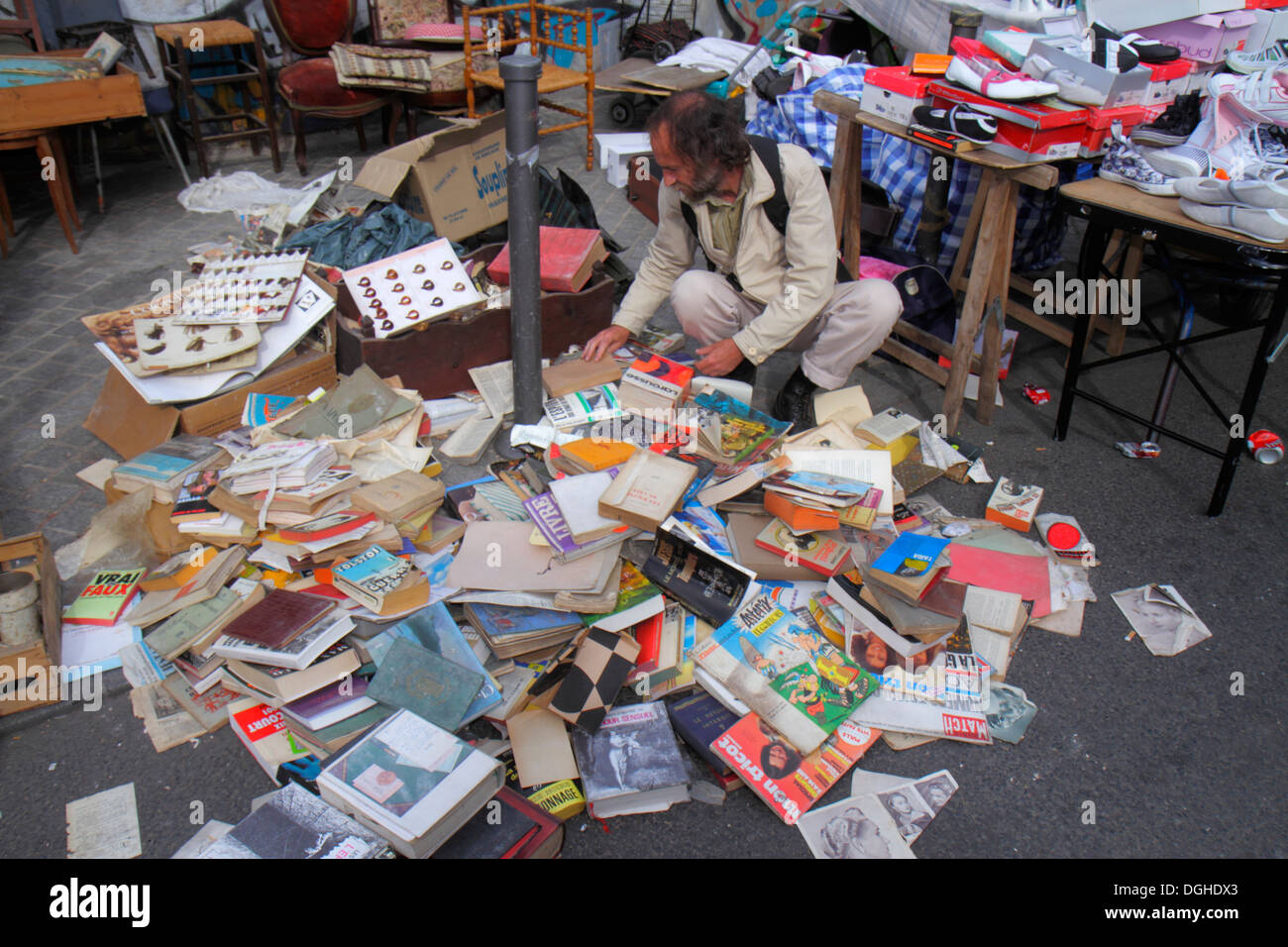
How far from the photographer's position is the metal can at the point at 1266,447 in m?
3.40

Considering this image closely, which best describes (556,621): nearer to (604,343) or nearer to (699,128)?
(604,343)

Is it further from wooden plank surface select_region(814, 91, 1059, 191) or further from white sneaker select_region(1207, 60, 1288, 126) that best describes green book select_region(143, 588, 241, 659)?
white sneaker select_region(1207, 60, 1288, 126)

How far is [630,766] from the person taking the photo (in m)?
2.24

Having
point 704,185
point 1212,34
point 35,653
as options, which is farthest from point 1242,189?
point 35,653

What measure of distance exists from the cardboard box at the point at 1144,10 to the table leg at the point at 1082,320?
1.90 meters

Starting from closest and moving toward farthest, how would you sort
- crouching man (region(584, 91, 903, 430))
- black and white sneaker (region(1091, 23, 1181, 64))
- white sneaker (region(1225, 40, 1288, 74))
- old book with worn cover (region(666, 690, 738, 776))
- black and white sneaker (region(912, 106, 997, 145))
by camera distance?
old book with worn cover (region(666, 690, 738, 776)) → crouching man (region(584, 91, 903, 430)) → black and white sneaker (region(912, 106, 997, 145)) → black and white sneaker (region(1091, 23, 1181, 64)) → white sneaker (region(1225, 40, 1288, 74))

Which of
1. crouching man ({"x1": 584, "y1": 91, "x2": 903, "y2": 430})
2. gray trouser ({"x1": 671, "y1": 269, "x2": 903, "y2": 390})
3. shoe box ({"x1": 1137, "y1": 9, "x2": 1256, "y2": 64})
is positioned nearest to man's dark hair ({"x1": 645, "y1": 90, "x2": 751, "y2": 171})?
crouching man ({"x1": 584, "y1": 91, "x2": 903, "y2": 430})

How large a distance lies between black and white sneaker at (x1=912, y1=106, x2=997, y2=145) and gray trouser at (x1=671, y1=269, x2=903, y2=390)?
26.1 inches

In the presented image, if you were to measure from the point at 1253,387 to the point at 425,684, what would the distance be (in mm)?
2967

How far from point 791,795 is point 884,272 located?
290cm

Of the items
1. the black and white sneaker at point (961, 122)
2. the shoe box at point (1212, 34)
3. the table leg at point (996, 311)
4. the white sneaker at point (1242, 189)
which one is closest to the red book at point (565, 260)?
the black and white sneaker at point (961, 122)

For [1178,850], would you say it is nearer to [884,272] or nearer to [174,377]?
[884,272]

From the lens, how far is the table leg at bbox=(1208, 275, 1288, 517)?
9.34 feet

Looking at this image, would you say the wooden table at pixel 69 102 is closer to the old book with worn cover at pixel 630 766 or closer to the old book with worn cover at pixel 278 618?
the old book with worn cover at pixel 278 618
